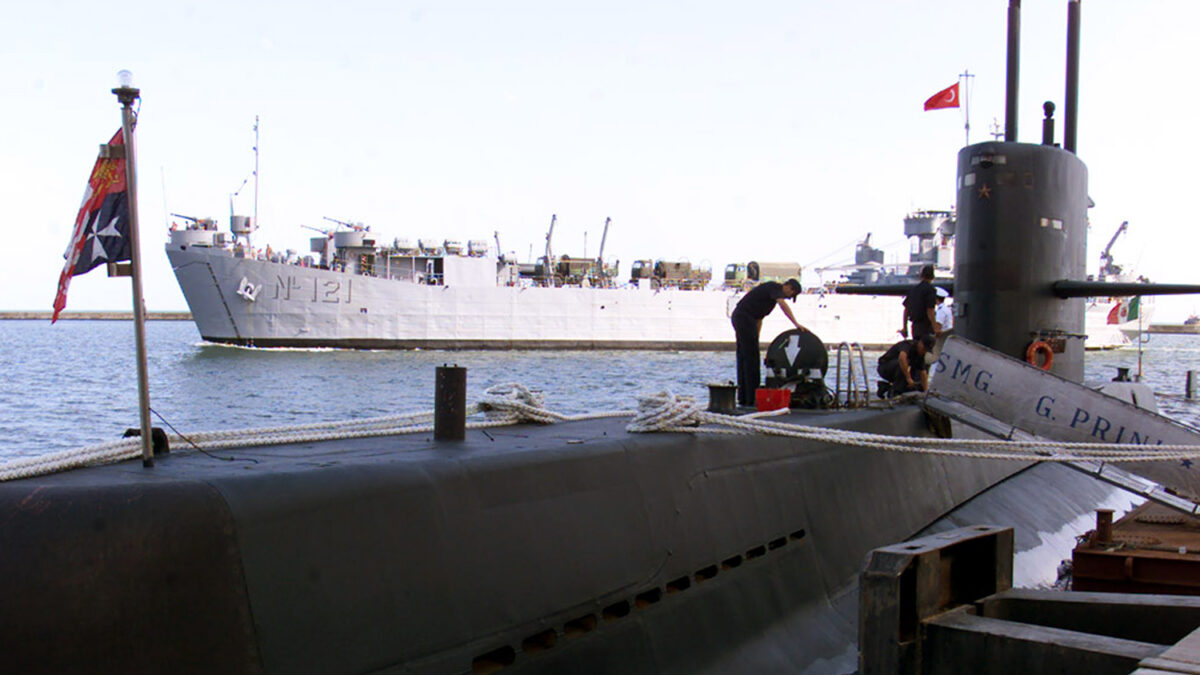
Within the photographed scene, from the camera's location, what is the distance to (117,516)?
2836 mm

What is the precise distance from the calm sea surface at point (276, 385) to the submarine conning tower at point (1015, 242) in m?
4.30

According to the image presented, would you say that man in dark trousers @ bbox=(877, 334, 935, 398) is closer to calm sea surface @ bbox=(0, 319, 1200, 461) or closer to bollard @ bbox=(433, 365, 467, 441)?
calm sea surface @ bbox=(0, 319, 1200, 461)

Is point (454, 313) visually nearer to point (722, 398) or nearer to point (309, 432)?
point (722, 398)

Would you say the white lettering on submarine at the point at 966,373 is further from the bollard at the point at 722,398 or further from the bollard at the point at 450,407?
the bollard at the point at 450,407

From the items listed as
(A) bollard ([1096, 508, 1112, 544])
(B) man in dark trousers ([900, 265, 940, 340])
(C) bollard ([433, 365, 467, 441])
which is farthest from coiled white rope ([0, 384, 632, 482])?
(B) man in dark trousers ([900, 265, 940, 340])

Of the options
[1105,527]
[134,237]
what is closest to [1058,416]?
[1105,527]

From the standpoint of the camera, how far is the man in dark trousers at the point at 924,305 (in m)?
9.58

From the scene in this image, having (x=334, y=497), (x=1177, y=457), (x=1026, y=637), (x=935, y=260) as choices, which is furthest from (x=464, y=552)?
(x=935, y=260)

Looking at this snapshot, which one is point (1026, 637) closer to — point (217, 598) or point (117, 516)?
point (217, 598)

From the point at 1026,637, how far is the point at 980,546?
0.72 metres

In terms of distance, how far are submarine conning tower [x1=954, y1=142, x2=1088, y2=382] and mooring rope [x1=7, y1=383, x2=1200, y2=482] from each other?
2863 millimetres

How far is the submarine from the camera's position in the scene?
2.77 m

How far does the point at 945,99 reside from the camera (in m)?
19.5

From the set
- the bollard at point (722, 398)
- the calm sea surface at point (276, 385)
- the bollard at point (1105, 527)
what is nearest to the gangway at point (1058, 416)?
the bollard at point (1105, 527)
